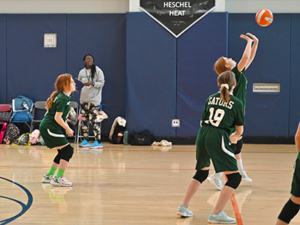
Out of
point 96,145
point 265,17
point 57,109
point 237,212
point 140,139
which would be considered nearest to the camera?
point 237,212

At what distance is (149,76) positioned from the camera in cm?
797

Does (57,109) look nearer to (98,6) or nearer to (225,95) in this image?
(225,95)

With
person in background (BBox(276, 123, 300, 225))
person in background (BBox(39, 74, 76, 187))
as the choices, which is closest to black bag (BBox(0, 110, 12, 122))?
person in background (BBox(39, 74, 76, 187))

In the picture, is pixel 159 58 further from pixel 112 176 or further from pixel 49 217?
pixel 49 217

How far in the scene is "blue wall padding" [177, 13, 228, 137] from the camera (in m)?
7.87

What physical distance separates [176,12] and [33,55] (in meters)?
3.44

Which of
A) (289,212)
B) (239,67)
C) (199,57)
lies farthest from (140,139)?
(289,212)

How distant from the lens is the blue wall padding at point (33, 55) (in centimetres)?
835

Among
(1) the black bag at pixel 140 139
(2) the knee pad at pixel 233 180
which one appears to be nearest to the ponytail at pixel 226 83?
(2) the knee pad at pixel 233 180

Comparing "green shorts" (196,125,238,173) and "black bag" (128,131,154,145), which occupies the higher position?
"green shorts" (196,125,238,173)

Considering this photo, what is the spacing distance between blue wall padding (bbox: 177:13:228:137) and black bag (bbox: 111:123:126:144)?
4.81 feet

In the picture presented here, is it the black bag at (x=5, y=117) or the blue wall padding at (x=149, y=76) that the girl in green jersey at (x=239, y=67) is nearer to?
the blue wall padding at (x=149, y=76)

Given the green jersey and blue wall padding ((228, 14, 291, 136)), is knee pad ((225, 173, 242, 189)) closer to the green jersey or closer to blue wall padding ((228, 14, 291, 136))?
the green jersey

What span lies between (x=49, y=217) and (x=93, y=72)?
490 cm
